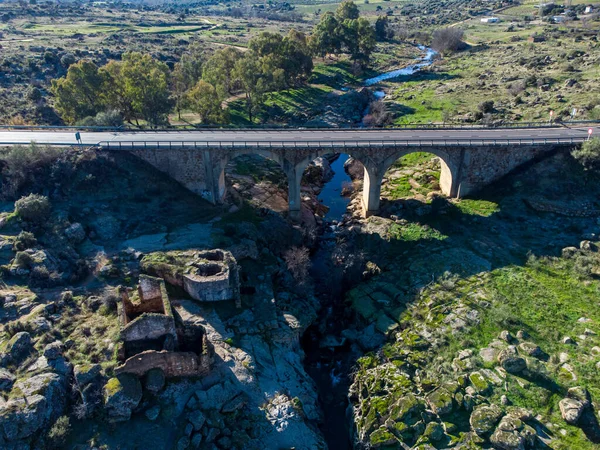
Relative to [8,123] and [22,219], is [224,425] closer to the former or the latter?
[22,219]

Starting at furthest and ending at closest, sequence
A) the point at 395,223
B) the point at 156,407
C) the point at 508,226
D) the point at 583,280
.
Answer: the point at 395,223, the point at 508,226, the point at 583,280, the point at 156,407

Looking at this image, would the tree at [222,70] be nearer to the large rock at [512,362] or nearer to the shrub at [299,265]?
the shrub at [299,265]

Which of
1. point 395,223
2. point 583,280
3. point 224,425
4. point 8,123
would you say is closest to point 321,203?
point 395,223

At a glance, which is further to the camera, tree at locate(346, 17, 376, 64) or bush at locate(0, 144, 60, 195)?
tree at locate(346, 17, 376, 64)

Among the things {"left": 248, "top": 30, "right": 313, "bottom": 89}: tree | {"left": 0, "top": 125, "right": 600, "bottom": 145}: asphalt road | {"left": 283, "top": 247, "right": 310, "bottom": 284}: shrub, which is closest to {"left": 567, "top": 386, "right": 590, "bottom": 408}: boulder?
{"left": 283, "top": 247, "right": 310, "bottom": 284}: shrub

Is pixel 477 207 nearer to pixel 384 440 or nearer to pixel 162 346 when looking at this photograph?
pixel 384 440

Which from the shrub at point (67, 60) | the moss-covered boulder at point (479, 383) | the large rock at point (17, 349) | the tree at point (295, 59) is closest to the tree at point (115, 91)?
the shrub at point (67, 60)

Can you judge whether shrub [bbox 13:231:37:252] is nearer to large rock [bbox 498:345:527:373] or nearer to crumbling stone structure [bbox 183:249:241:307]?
crumbling stone structure [bbox 183:249:241:307]
